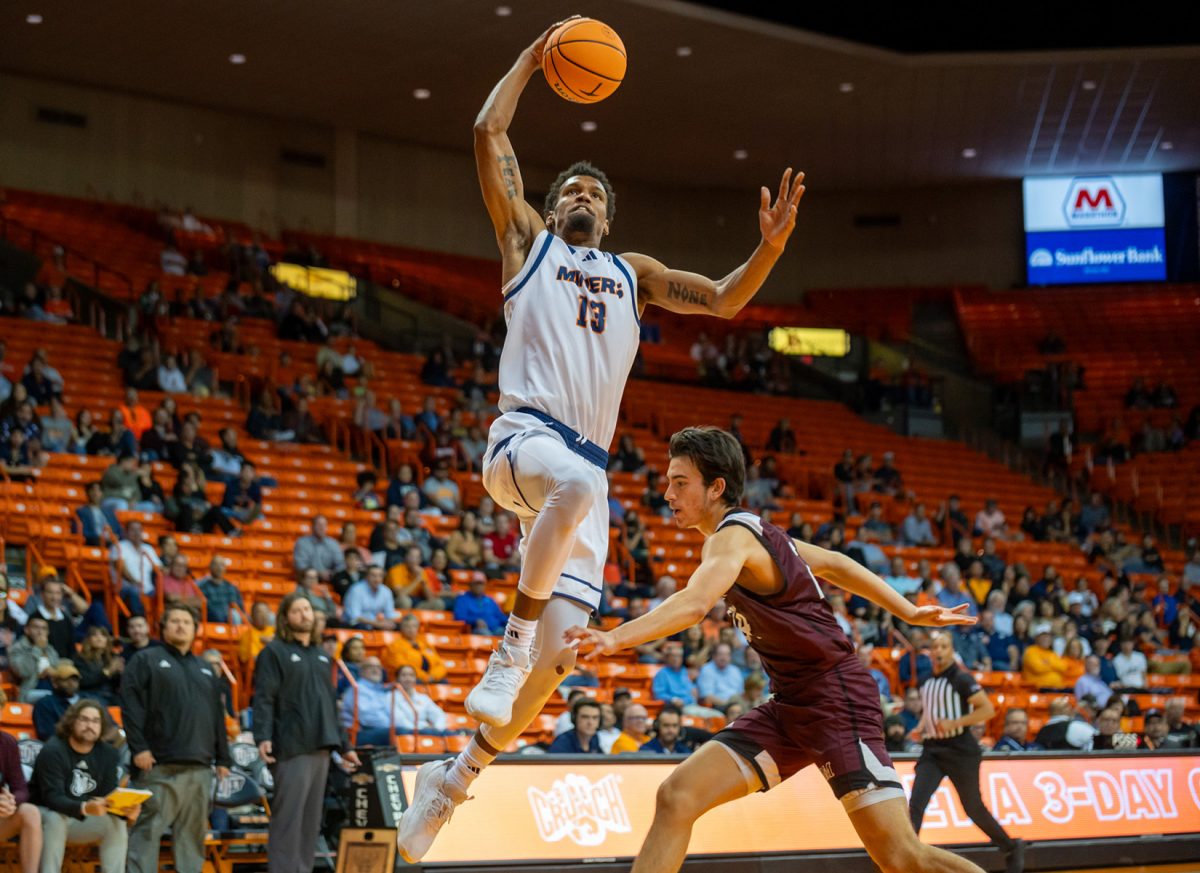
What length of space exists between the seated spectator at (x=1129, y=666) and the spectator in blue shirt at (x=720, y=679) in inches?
225

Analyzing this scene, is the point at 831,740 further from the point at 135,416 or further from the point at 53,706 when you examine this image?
the point at 135,416

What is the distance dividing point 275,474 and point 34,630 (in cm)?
659

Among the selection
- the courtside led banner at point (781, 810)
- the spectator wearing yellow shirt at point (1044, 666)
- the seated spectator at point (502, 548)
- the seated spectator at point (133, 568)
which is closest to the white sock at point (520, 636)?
the courtside led banner at point (781, 810)

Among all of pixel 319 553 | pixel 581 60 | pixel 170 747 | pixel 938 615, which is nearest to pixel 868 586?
pixel 938 615

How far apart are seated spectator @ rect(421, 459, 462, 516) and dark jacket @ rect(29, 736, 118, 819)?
8.85 meters

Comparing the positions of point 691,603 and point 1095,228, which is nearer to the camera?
point 691,603

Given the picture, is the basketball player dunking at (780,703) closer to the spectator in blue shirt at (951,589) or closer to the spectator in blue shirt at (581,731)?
the spectator in blue shirt at (581,731)

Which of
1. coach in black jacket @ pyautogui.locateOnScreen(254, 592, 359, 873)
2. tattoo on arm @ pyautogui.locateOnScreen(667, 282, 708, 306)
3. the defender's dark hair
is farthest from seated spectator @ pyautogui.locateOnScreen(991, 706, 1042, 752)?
tattoo on arm @ pyautogui.locateOnScreen(667, 282, 708, 306)

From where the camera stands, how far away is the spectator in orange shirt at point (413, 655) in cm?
1403

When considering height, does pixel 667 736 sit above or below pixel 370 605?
below

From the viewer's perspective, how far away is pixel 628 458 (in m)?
21.8

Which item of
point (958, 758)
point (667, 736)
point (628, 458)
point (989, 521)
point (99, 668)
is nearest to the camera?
point (958, 758)

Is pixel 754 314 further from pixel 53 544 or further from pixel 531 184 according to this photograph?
pixel 53 544

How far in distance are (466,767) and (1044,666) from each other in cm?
1354
